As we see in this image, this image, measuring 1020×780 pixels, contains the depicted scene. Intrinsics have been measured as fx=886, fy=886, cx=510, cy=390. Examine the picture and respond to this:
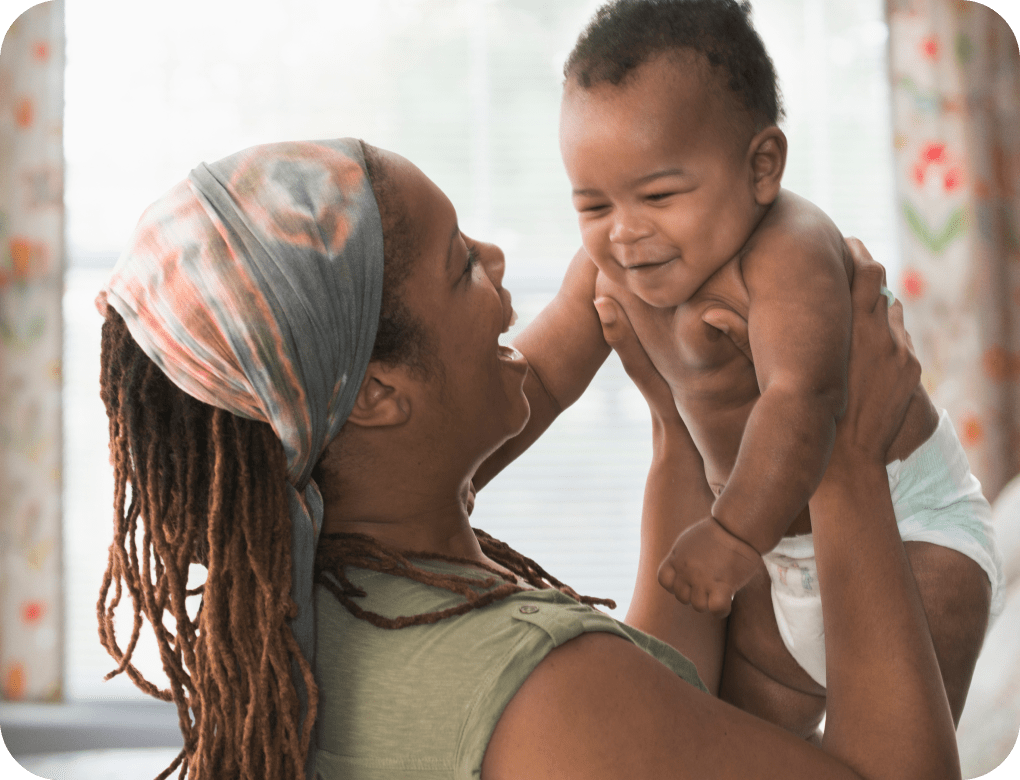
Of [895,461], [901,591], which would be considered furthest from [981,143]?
[901,591]

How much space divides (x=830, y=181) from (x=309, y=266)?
3.03m

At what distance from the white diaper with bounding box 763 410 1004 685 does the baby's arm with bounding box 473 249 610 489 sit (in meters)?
0.34

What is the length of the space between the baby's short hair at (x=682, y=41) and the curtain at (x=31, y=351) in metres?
2.71

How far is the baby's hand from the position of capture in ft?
2.91

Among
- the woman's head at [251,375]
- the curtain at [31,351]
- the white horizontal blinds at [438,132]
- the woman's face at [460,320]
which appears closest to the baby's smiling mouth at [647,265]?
the woman's face at [460,320]

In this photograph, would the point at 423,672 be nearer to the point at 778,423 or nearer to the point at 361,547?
the point at 361,547

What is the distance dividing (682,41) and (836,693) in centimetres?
72

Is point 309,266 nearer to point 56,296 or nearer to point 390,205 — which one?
point 390,205

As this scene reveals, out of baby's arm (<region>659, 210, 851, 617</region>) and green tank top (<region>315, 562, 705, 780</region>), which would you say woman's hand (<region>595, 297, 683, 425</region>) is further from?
green tank top (<region>315, 562, 705, 780</region>)

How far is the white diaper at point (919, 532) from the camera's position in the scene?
107 centimetres

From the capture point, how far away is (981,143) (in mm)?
3242

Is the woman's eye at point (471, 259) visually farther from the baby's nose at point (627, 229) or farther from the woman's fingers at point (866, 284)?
the woman's fingers at point (866, 284)

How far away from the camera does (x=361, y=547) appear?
2.81 feet

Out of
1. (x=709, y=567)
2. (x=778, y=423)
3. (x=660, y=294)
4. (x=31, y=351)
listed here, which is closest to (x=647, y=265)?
(x=660, y=294)
